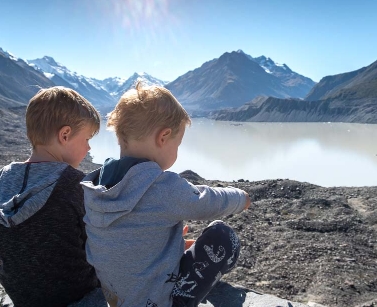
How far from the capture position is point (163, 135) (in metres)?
1.85

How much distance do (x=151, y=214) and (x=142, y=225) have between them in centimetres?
7

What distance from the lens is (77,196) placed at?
202 centimetres

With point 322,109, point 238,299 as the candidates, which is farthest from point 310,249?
point 322,109

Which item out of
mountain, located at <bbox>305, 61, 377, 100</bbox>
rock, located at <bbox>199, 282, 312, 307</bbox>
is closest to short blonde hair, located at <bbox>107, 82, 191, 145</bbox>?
rock, located at <bbox>199, 282, 312, 307</bbox>

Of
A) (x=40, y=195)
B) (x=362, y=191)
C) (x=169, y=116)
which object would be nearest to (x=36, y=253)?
(x=40, y=195)

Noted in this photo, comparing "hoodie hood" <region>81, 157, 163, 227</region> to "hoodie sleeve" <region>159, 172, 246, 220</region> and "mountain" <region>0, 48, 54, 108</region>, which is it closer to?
"hoodie sleeve" <region>159, 172, 246, 220</region>

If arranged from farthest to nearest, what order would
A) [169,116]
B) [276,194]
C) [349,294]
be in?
[276,194]
[349,294]
[169,116]

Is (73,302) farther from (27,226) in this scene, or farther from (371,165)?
(371,165)

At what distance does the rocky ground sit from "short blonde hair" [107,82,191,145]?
66.2 inches

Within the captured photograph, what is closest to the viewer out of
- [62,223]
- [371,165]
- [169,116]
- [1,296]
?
[169,116]

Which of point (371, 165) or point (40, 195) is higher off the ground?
point (40, 195)

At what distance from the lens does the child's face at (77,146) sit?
2.06 meters

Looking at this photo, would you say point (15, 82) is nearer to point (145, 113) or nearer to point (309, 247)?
point (309, 247)

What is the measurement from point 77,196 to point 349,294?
2864 mm
